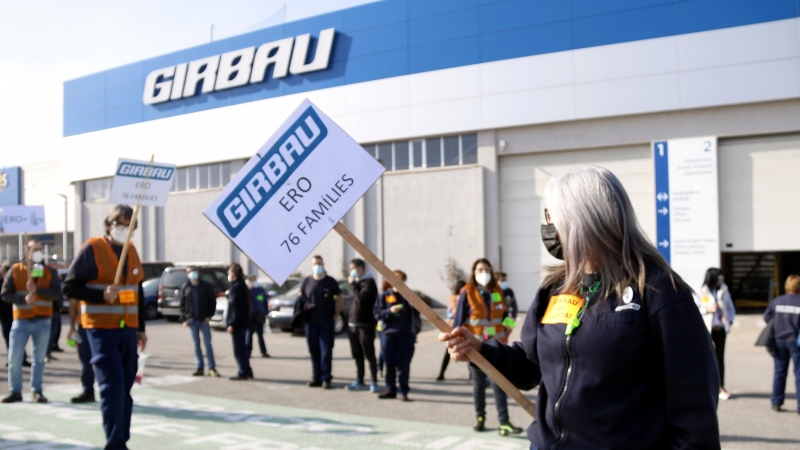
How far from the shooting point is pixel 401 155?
2695 cm

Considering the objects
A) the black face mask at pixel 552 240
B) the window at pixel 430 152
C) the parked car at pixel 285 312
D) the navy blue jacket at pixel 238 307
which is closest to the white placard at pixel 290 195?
the black face mask at pixel 552 240

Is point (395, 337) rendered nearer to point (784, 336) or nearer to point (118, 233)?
point (118, 233)

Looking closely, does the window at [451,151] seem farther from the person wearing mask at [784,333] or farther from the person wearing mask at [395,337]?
the person wearing mask at [784,333]

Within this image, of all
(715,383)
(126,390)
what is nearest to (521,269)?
(126,390)

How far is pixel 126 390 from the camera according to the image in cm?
563

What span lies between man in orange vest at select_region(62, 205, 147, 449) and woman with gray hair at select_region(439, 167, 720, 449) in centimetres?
412

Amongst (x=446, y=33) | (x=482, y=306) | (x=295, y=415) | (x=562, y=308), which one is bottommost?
(x=295, y=415)

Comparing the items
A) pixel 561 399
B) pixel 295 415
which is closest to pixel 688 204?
pixel 295 415

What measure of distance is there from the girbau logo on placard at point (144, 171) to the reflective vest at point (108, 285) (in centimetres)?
121

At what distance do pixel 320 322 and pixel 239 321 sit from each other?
1685 mm

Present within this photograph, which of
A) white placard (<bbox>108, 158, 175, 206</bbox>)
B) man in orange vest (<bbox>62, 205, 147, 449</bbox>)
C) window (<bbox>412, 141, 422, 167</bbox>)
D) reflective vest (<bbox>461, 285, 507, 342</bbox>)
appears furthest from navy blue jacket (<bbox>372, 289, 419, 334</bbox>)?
window (<bbox>412, 141, 422, 167</bbox>)

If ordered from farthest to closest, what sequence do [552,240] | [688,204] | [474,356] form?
[688,204]
[474,356]
[552,240]

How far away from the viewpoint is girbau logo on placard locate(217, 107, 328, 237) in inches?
129

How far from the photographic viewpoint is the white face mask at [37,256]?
9.23 meters
